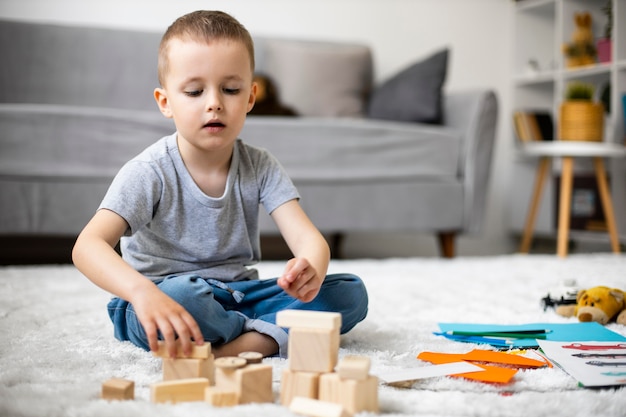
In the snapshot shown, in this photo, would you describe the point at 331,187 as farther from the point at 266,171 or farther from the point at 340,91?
the point at 266,171

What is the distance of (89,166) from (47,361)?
112 cm

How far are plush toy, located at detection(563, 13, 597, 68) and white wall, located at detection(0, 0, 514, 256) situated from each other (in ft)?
1.41

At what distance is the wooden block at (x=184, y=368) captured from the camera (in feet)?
2.45

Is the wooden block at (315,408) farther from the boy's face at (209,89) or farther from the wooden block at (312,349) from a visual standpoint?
the boy's face at (209,89)

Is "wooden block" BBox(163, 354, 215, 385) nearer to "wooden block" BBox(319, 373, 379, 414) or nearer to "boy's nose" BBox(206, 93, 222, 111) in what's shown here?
"wooden block" BBox(319, 373, 379, 414)

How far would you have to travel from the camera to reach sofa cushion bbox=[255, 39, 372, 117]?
260 centimetres

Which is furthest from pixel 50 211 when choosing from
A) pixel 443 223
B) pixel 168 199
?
→ pixel 443 223

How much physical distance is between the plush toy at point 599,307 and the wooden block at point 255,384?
0.68m

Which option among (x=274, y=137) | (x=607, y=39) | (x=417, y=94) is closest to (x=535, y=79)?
(x=607, y=39)

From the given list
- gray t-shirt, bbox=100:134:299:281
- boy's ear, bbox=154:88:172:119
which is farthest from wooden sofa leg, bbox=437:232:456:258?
boy's ear, bbox=154:88:172:119

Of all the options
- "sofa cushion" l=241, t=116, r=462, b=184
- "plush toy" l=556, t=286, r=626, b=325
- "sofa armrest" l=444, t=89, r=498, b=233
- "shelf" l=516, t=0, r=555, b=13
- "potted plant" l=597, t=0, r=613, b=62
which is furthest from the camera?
"shelf" l=516, t=0, r=555, b=13

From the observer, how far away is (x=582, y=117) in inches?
95.7

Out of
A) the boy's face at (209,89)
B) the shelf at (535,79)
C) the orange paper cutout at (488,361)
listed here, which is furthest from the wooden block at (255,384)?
the shelf at (535,79)

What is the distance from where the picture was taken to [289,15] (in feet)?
9.36
